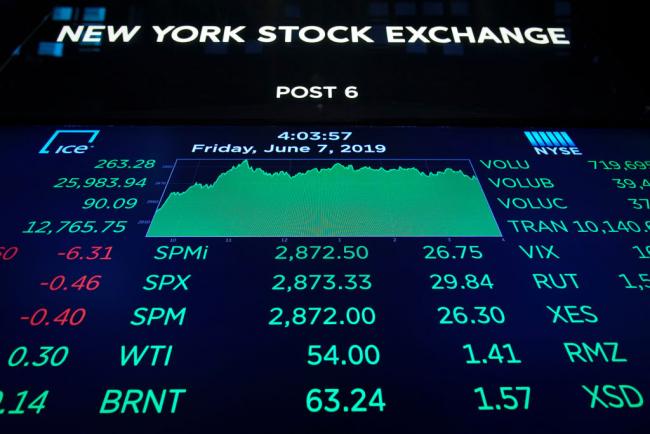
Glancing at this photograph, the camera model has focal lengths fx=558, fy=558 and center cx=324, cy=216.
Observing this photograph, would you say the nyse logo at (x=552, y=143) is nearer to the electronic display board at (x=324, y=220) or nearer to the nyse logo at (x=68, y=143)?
the electronic display board at (x=324, y=220)

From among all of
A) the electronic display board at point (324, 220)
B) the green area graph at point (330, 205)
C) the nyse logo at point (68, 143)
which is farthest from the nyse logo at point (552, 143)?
the nyse logo at point (68, 143)

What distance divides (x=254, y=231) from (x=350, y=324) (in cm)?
43

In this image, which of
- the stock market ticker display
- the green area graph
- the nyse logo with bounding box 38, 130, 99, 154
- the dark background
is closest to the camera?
the stock market ticker display

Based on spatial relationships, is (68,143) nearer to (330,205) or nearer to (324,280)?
(330,205)

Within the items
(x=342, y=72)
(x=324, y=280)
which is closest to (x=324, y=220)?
(x=324, y=280)

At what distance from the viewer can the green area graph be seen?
5.57 ft

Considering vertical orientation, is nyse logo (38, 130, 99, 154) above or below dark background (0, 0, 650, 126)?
below

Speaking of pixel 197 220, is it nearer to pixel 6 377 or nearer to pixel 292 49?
pixel 6 377

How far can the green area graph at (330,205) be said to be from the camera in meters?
1.70

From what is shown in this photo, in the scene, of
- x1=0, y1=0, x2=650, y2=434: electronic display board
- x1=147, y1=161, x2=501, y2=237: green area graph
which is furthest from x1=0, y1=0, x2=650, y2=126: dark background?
x1=147, y1=161, x2=501, y2=237: green area graph

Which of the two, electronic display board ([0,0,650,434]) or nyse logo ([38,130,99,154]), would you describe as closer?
electronic display board ([0,0,650,434])

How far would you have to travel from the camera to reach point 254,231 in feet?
5.54

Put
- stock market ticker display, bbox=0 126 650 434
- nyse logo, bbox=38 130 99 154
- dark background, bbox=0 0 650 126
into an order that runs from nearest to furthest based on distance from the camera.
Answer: stock market ticker display, bbox=0 126 650 434 → nyse logo, bbox=38 130 99 154 → dark background, bbox=0 0 650 126

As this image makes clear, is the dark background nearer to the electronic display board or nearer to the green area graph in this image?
the electronic display board
